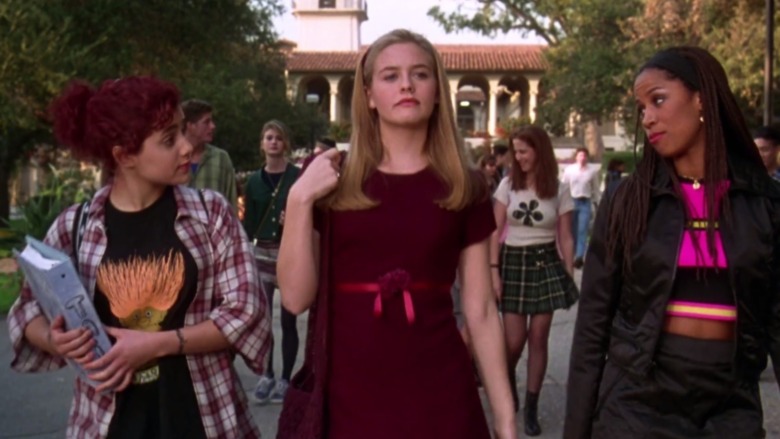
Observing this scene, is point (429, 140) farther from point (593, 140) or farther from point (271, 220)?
point (593, 140)

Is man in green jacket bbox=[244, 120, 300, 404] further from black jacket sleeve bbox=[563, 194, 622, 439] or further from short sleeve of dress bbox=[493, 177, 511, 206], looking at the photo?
black jacket sleeve bbox=[563, 194, 622, 439]

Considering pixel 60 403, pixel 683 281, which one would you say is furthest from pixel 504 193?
pixel 683 281

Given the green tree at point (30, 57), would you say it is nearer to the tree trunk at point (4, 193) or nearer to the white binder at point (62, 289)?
the tree trunk at point (4, 193)

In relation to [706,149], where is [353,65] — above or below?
above

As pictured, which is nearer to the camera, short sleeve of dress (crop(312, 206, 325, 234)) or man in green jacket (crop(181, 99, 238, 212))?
short sleeve of dress (crop(312, 206, 325, 234))

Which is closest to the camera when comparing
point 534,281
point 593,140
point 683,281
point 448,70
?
point 683,281

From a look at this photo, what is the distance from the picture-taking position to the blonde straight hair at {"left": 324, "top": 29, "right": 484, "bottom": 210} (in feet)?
8.72

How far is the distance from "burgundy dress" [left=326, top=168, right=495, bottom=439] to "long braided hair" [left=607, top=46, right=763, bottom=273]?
1.89ft

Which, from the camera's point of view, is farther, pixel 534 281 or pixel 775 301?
pixel 534 281

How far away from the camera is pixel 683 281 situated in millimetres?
2855

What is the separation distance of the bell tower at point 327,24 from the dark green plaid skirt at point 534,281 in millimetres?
52614

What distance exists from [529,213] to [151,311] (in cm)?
383

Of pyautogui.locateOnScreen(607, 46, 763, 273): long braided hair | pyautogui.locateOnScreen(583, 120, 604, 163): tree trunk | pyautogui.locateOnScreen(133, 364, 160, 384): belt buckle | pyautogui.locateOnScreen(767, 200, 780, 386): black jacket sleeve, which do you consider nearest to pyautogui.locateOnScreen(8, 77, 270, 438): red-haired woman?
pyautogui.locateOnScreen(133, 364, 160, 384): belt buckle

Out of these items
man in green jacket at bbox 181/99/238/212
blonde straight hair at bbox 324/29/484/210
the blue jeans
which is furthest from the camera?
the blue jeans
